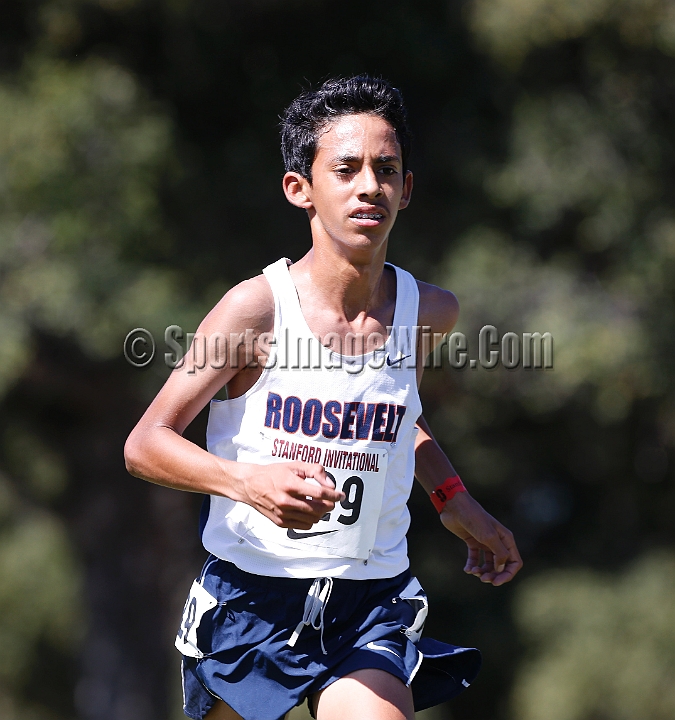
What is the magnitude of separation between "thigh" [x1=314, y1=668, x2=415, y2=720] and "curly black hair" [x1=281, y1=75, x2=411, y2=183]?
3.59 feet

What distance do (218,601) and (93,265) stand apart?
4.35m

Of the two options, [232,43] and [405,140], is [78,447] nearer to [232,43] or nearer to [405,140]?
[232,43]

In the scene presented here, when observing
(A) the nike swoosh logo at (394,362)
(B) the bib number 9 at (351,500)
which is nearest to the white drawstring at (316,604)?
(B) the bib number 9 at (351,500)

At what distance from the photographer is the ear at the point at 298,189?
2252 millimetres

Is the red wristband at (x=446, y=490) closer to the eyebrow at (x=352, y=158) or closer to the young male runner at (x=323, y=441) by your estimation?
the young male runner at (x=323, y=441)

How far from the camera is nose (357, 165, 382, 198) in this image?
211cm

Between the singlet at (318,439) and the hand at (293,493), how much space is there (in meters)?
0.32

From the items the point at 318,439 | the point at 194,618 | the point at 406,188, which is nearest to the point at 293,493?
the point at 318,439

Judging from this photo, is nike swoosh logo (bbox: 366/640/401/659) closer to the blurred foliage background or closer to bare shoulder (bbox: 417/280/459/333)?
bare shoulder (bbox: 417/280/459/333)

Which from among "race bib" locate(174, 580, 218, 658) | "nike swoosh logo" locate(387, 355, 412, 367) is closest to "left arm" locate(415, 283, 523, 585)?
"nike swoosh logo" locate(387, 355, 412, 367)

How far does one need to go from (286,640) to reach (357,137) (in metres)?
1.10
